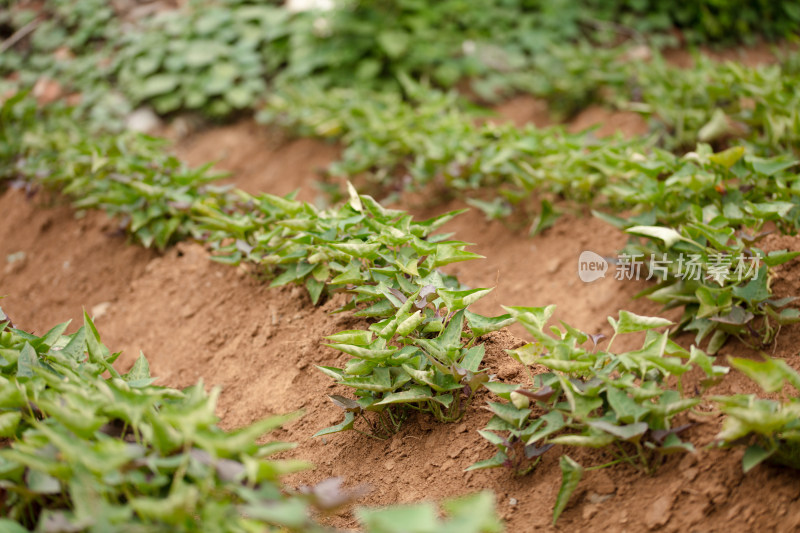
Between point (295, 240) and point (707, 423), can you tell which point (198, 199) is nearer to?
point (295, 240)

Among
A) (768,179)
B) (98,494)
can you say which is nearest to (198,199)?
(98,494)

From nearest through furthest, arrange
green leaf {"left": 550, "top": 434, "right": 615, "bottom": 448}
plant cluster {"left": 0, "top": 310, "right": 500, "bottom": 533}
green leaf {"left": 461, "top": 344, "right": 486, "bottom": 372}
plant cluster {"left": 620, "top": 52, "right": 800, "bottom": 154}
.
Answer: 1. plant cluster {"left": 0, "top": 310, "right": 500, "bottom": 533}
2. green leaf {"left": 550, "top": 434, "right": 615, "bottom": 448}
3. green leaf {"left": 461, "top": 344, "right": 486, "bottom": 372}
4. plant cluster {"left": 620, "top": 52, "right": 800, "bottom": 154}

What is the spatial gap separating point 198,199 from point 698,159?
A: 1.93 m

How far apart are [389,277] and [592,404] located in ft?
2.39

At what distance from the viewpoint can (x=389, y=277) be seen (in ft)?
6.45

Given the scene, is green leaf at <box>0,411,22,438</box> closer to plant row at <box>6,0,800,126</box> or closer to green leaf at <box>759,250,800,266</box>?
green leaf at <box>759,250,800,266</box>

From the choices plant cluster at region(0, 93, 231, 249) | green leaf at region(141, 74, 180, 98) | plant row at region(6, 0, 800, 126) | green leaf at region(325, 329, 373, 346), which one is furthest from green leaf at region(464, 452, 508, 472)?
green leaf at region(141, 74, 180, 98)

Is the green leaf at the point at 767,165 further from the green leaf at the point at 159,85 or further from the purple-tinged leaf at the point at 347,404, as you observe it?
the green leaf at the point at 159,85

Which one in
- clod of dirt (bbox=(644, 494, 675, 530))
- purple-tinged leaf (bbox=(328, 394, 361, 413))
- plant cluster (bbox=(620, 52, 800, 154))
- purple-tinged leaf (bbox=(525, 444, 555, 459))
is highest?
purple-tinged leaf (bbox=(328, 394, 361, 413))

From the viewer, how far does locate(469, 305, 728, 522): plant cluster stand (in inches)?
57.0

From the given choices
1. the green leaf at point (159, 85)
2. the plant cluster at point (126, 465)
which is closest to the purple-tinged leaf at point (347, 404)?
the plant cluster at point (126, 465)

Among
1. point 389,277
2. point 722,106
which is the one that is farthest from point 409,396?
point 722,106

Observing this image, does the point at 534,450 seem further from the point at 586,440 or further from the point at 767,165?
the point at 767,165

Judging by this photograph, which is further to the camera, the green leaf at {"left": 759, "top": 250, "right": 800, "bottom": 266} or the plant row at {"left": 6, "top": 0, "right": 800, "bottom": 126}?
the plant row at {"left": 6, "top": 0, "right": 800, "bottom": 126}
